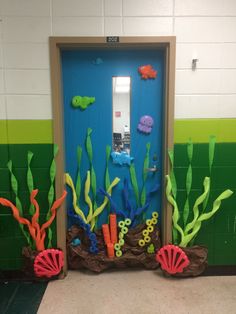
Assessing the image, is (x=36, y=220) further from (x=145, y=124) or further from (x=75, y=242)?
(x=145, y=124)

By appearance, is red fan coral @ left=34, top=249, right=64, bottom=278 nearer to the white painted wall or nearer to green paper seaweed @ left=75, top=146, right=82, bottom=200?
green paper seaweed @ left=75, top=146, right=82, bottom=200

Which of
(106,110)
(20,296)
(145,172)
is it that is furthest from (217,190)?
(20,296)

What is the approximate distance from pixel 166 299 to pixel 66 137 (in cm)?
153

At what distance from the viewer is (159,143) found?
2.37 metres

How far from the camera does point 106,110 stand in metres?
2.32

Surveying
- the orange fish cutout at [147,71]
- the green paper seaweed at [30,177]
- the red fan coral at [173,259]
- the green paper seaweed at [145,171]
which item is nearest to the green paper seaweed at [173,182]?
the red fan coral at [173,259]

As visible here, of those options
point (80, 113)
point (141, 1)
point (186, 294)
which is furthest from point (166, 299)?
point (141, 1)

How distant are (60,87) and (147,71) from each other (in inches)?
29.3

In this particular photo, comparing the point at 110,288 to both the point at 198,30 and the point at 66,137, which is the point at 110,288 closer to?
the point at 66,137

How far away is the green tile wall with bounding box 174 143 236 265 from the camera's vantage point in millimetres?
2260

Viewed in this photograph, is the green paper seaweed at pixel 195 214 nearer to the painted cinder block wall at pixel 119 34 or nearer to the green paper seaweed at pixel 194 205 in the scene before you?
the green paper seaweed at pixel 194 205

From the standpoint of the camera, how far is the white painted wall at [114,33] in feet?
6.80

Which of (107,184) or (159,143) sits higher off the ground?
(159,143)

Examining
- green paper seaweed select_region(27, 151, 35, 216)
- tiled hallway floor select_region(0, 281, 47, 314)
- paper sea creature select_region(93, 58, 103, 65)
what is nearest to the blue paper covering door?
paper sea creature select_region(93, 58, 103, 65)
